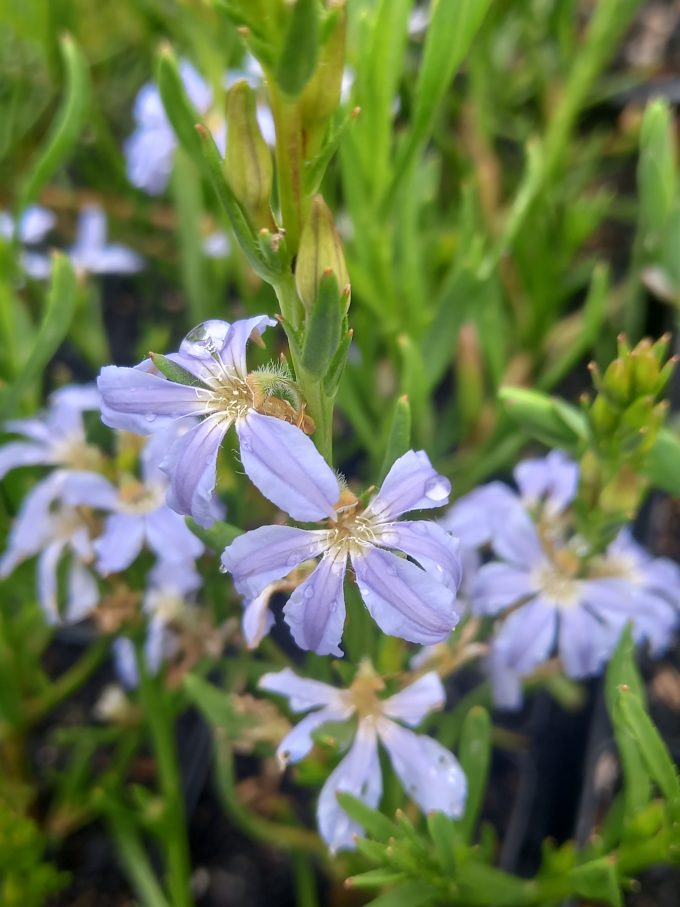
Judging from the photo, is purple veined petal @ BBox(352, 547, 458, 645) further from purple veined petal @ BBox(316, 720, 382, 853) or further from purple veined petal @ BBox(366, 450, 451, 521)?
purple veined petal @ BBox(316, 720, 382, 853)

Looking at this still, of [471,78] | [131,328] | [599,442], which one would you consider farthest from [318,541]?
[131,328]

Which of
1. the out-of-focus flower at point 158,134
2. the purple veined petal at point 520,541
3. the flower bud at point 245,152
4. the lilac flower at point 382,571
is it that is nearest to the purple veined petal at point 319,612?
the lilac flower at point 382,571

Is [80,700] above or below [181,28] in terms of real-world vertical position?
below

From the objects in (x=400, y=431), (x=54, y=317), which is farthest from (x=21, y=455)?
(x=400, y=431)

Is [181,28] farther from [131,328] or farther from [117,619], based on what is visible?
[117,619]

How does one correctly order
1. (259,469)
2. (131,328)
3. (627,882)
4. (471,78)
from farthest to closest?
1. (131,328)
2. (471,78)
3. (627,882)
4. (259,469)

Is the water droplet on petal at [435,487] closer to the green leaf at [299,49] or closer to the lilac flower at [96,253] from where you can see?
the green leaf at [299,49]

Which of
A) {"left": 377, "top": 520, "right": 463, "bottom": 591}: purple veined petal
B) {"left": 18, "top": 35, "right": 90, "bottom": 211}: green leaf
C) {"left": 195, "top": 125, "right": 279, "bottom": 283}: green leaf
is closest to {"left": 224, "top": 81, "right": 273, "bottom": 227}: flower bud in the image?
{"left": 195, "top": 125, "right": 279, "bottom": 283}: green leaf
